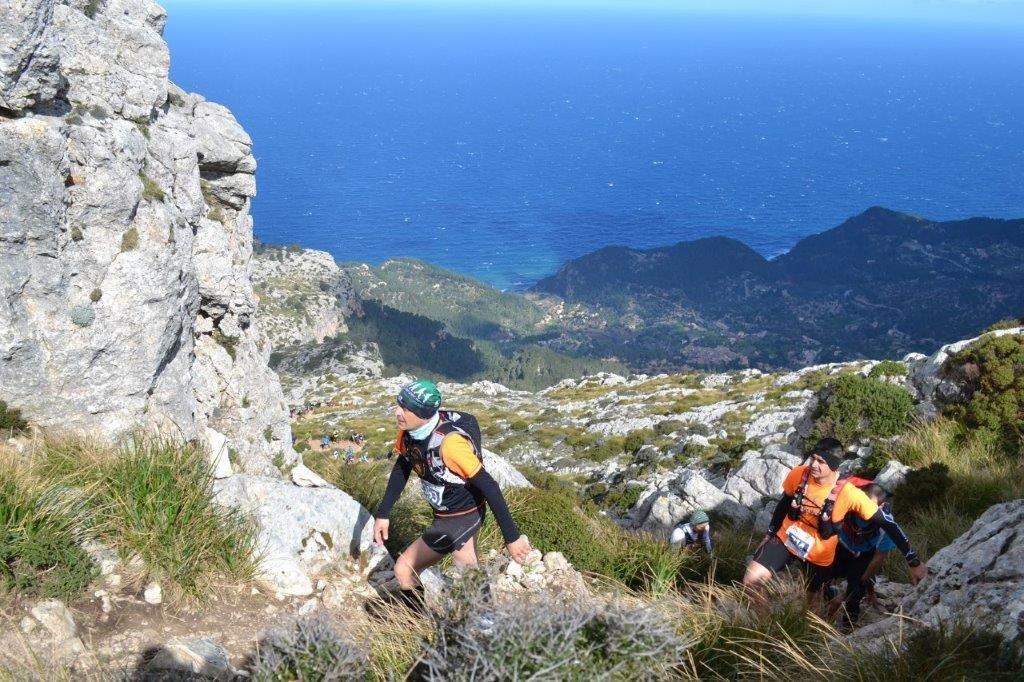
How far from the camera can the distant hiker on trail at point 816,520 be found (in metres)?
6.96

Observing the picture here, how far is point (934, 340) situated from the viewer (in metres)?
189

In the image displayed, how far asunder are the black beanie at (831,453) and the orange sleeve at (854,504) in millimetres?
286

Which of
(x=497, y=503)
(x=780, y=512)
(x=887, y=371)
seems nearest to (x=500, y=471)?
(x=780, y=512)

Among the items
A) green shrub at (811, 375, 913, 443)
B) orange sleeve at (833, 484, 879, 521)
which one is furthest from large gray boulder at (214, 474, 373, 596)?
green shrub at (811, 375, 913, 443)

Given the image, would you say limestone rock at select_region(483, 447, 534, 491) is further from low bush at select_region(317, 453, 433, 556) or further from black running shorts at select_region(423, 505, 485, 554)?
black running shorts at select_region(423, 505, 485, 554)

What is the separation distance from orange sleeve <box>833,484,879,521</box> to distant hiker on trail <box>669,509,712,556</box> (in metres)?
2.73

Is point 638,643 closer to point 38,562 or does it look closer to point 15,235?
point 38,562

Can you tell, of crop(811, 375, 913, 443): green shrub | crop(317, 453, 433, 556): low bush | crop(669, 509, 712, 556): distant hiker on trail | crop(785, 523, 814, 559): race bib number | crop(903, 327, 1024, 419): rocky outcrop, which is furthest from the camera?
crop(811, 375, 913, 443): green shrub

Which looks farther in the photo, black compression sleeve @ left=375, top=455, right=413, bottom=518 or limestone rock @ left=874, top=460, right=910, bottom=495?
limestone rock @ left=874, top=460, right=910, bottom=495

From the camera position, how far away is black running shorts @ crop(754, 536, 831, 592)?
7305mm

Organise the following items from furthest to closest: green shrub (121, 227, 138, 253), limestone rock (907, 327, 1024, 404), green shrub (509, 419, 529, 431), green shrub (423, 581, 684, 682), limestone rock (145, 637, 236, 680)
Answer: green shrub (509, 419, 529, 431) < limestone rock (907, 327, 1024, 404) < green shrub (121, 227, 138, 253) < limestone rock (145, 637, 236, 680) < green shrub (423, 581, 684, 682)

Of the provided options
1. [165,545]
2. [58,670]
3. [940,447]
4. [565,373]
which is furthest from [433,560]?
[565,373]

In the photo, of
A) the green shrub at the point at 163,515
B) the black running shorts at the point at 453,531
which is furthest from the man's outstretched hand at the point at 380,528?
the green shrub at the point at 163,515

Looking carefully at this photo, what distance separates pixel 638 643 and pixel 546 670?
727 millimetres
